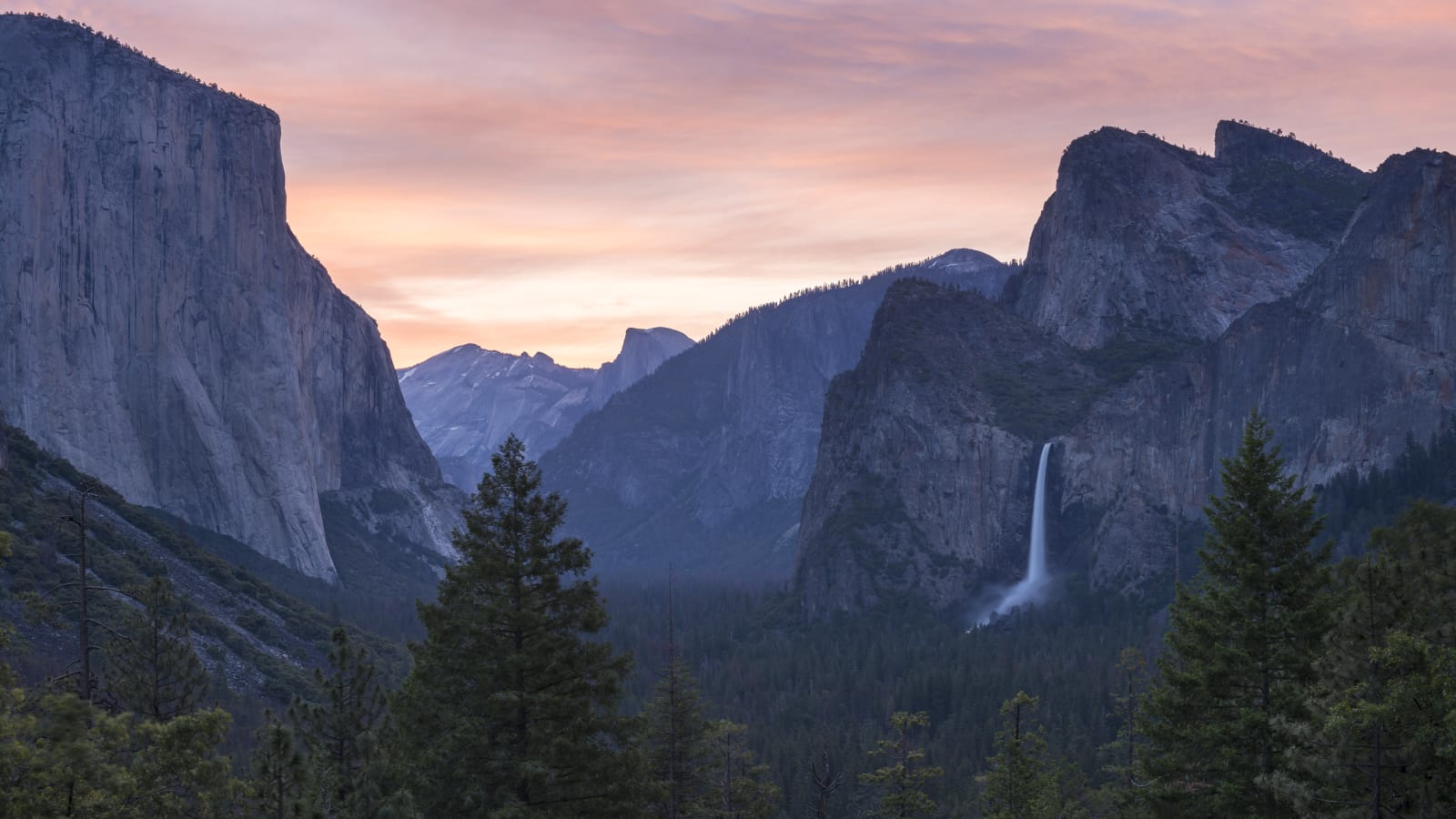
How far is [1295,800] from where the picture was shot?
31359 millimetres

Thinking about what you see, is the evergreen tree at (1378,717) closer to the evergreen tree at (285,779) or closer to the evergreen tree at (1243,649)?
the evergreen tree at (1243,649)

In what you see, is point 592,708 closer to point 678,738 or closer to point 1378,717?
point 678,738

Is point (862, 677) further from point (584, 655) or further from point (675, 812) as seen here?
point (584, 655)

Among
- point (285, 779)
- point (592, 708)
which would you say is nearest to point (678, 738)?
point (592, 708)

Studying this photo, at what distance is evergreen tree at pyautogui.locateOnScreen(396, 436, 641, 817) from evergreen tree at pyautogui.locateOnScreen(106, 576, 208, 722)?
45.9 feet

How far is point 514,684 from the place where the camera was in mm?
34781

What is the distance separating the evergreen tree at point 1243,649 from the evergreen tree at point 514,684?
48.8 ft

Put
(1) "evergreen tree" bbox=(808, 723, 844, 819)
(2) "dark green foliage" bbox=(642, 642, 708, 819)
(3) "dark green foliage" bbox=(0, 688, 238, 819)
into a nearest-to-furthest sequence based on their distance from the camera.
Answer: (3) "dark green foliage" bbox=(0, 688, 238, 819), (1) "evergreen tree" bbox=(808, 723, 844, 819), (2) "dark green foliage" bbox=(642, 642, 708, 819)

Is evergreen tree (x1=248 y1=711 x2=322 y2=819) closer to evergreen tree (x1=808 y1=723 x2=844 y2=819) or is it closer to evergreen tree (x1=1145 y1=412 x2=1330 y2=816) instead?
evergreen tree (x1=808 y1=723 x2=844 y2=819)

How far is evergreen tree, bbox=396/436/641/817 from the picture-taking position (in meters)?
33.8

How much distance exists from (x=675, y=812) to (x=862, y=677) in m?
116

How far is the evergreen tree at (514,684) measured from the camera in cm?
3381

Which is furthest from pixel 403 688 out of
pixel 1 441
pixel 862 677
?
pixel 862 677

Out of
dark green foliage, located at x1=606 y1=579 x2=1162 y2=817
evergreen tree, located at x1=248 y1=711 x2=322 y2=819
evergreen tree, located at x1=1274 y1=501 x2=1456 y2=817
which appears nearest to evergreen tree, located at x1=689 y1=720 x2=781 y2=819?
evergreen tree, located at x1=248 y1=711 x2=322 y2=819
